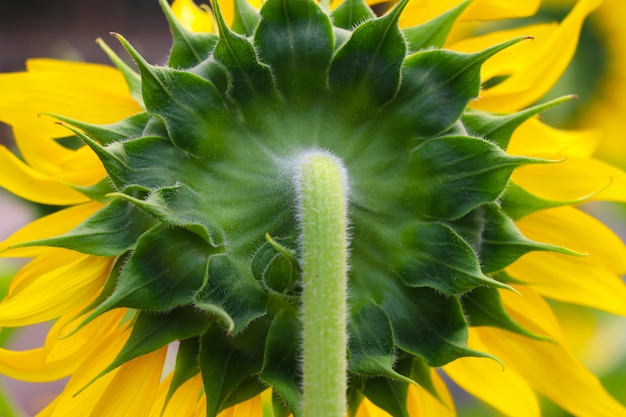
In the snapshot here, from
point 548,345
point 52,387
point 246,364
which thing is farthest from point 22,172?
point 52,387

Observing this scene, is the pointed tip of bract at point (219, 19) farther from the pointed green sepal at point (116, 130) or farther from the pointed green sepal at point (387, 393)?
the pointed green sepal at point (387, 393)

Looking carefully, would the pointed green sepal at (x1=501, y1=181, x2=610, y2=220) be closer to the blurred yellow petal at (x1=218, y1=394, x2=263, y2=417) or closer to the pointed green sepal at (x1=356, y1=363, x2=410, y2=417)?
the pointed green sepal at (x1=356, y1=363, x2=410, y2=417)

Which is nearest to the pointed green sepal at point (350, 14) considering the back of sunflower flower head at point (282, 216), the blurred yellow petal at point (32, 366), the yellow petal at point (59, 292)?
the back of sunflower flower head at point (282, 216)

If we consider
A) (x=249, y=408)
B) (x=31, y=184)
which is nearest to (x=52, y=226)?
(x=31, y=184)

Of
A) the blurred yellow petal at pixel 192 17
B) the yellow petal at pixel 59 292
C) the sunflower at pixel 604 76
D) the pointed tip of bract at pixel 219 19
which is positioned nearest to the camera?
the pointed tip of bract at pixel 219 19

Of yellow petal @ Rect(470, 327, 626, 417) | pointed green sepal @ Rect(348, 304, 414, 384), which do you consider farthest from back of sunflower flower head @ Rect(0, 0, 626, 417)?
yellow petal @ Rect(470, 327, 626, 417)
